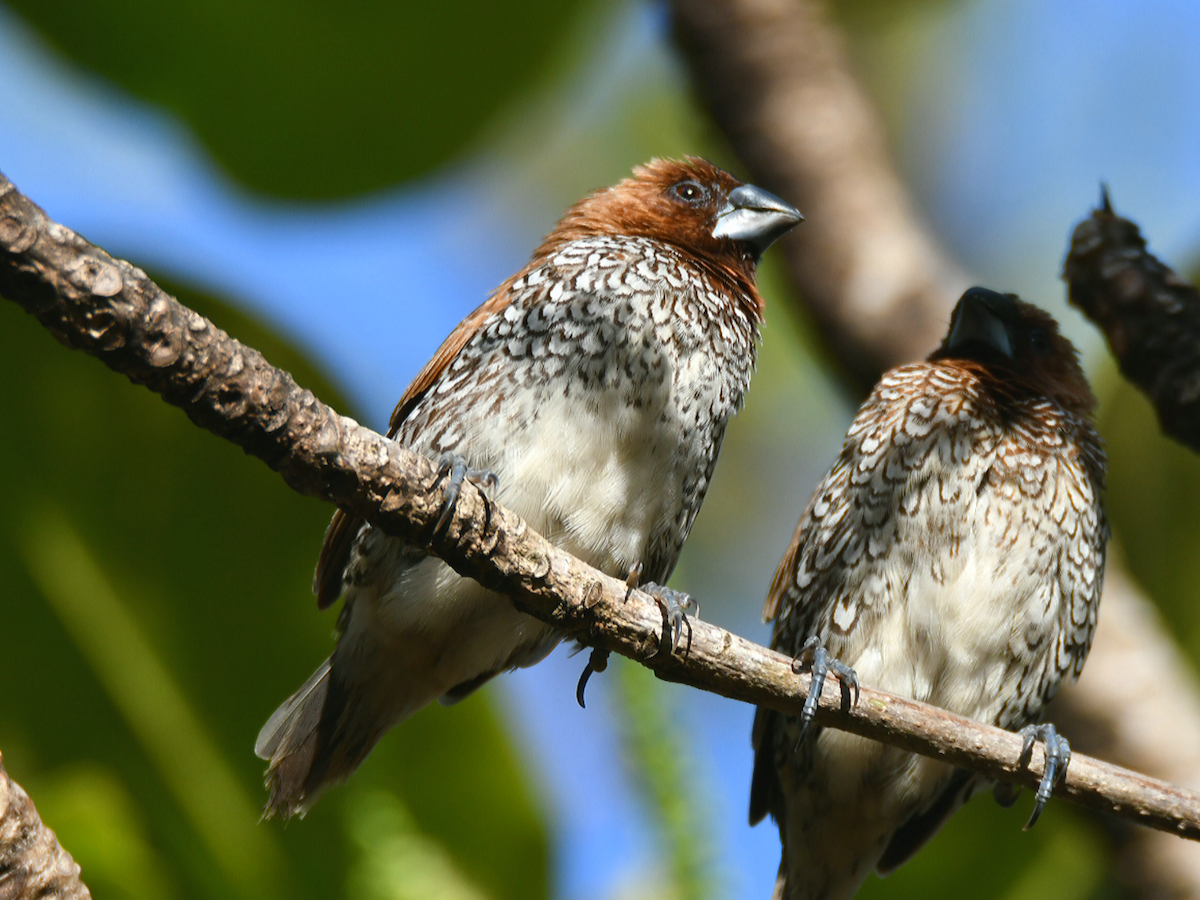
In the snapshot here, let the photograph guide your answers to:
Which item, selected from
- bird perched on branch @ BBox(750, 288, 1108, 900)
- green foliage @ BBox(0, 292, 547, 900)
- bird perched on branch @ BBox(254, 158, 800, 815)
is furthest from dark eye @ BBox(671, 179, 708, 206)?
green foliage @ BBox(0, 292, 547, 900)

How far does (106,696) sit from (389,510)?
5.20 ft

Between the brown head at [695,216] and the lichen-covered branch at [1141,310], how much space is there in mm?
943

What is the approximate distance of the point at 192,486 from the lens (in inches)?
144

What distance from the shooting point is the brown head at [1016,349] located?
4387 mm

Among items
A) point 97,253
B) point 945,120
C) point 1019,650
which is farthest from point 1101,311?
point 945,120

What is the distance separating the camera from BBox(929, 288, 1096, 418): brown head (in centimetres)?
439

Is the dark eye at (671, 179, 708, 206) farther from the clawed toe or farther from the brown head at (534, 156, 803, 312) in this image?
the clawed toe

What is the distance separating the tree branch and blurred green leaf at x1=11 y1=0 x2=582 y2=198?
211cm

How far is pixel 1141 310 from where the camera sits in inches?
148

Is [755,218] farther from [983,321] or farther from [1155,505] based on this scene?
[1155,505]

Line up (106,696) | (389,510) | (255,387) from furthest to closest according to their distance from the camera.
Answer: (106,696) < (389,510) < (255,387)

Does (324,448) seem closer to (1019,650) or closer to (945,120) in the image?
(1019,650)

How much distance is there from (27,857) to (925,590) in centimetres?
266

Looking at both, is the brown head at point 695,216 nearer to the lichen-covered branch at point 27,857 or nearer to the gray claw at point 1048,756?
the gray claw at point 1048,756
